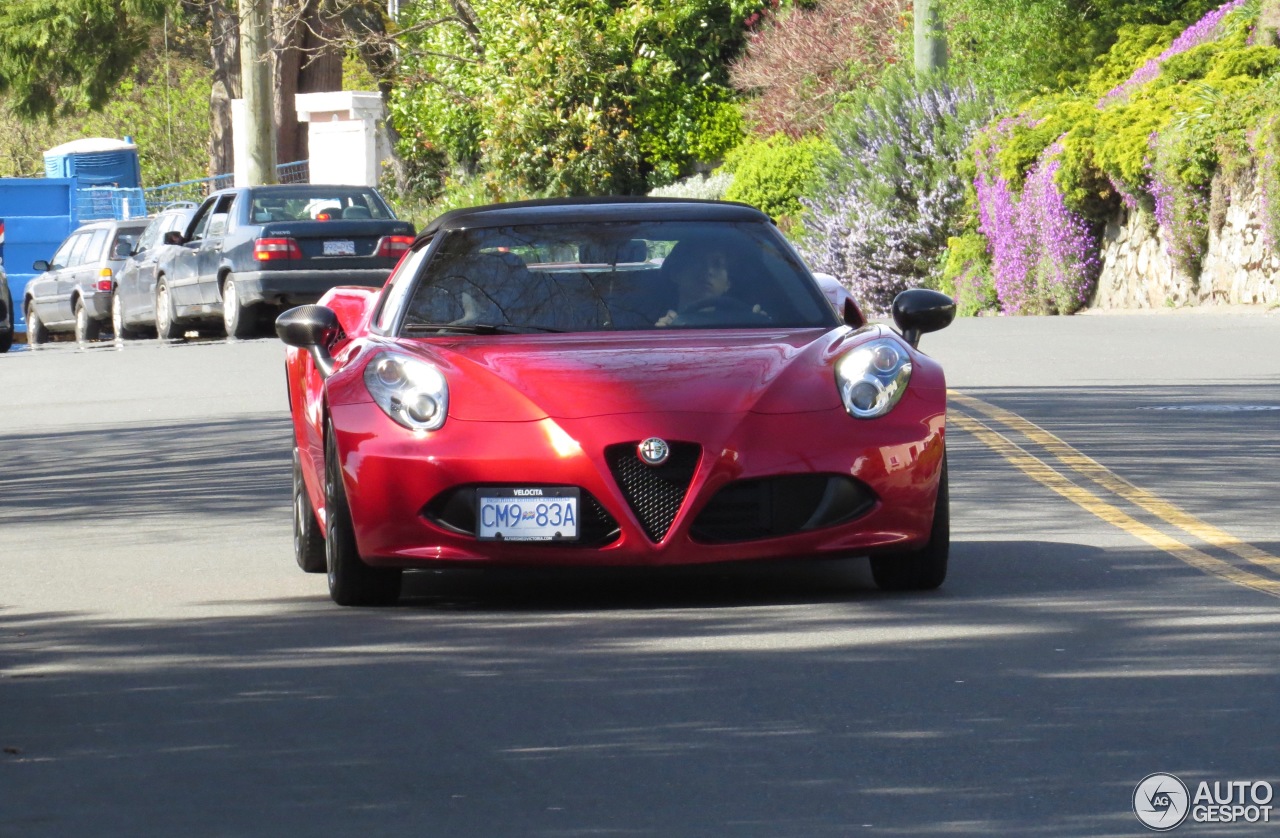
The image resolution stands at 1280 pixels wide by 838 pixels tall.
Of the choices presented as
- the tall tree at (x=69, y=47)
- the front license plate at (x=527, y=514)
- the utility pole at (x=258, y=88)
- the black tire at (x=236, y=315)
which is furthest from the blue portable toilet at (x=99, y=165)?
the front license plate at (x=527, y=514)

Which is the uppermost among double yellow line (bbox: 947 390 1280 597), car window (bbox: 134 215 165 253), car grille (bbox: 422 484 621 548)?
car grille (bbox: 422 484 621 548)

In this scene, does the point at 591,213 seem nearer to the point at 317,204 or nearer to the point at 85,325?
the point at 317,204

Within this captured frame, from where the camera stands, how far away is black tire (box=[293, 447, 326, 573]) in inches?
339

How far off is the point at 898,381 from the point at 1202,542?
5.90 feet

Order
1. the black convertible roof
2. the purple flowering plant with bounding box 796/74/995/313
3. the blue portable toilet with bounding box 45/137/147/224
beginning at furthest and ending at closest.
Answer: the blue portable toilet with bounding box 45/137/147/224, the purple flowering plant with bounding box 796/74/995/313, the black convertible roof

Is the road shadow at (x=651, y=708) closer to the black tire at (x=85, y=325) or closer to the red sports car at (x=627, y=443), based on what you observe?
the red sports car at (x=627, y=443)

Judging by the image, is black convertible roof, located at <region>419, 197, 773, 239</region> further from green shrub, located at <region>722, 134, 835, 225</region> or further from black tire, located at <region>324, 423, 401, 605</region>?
green shrub, located at <region>722, 134, 835, 225</region>

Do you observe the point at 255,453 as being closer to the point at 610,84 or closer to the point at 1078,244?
→ the point at 1078,244

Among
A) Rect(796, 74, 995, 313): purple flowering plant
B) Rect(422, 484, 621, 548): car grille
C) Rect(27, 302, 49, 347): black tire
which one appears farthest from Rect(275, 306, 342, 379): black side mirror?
Rect(27, 302, 49, 347): black tire

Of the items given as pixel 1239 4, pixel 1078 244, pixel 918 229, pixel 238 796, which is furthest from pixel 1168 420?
pixel 918 229

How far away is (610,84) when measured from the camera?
135 feet

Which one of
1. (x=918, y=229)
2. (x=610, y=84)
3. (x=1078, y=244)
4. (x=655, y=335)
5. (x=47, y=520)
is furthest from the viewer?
(x=610, y=84)

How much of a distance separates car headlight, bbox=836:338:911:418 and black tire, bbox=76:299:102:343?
2476 centimetres

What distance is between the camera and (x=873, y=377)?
769 cm
